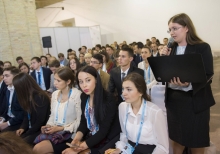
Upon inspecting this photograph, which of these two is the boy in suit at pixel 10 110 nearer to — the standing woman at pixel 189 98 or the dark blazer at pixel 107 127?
the dark blazer at pixel 107 127

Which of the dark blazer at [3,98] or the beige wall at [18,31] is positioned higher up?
the beige wall at [18,31]

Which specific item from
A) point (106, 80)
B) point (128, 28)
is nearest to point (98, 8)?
point (128, 28)

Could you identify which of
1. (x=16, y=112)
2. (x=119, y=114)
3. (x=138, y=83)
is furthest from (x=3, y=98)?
(x=138, y=83)

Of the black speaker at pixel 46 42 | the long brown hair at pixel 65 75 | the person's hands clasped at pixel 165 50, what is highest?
the black speaker at pixel 46 42

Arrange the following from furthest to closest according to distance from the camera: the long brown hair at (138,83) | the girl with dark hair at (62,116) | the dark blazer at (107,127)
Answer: the girl with dark hair at (62,116), the dark blazer at (107,127), the long brown hair at (138,83)

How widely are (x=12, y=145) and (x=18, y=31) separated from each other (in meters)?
8.78

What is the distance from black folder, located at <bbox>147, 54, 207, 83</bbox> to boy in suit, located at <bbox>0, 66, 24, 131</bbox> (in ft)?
7.18

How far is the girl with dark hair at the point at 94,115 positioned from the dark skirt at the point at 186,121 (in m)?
0.59

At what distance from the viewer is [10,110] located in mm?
3010

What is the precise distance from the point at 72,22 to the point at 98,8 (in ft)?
12.8

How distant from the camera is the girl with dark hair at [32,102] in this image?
2316 millimetres

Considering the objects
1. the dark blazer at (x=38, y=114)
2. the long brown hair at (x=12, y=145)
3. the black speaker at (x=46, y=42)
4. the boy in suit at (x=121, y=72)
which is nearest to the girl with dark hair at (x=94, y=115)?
the dark blazer at (x=38, y=114)

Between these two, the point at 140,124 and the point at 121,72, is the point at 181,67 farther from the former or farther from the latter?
the point at 121,72

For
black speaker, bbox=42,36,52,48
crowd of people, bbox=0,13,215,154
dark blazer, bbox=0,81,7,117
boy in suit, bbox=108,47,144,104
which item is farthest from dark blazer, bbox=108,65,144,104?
black speaker, bbox=42,36,52,48
